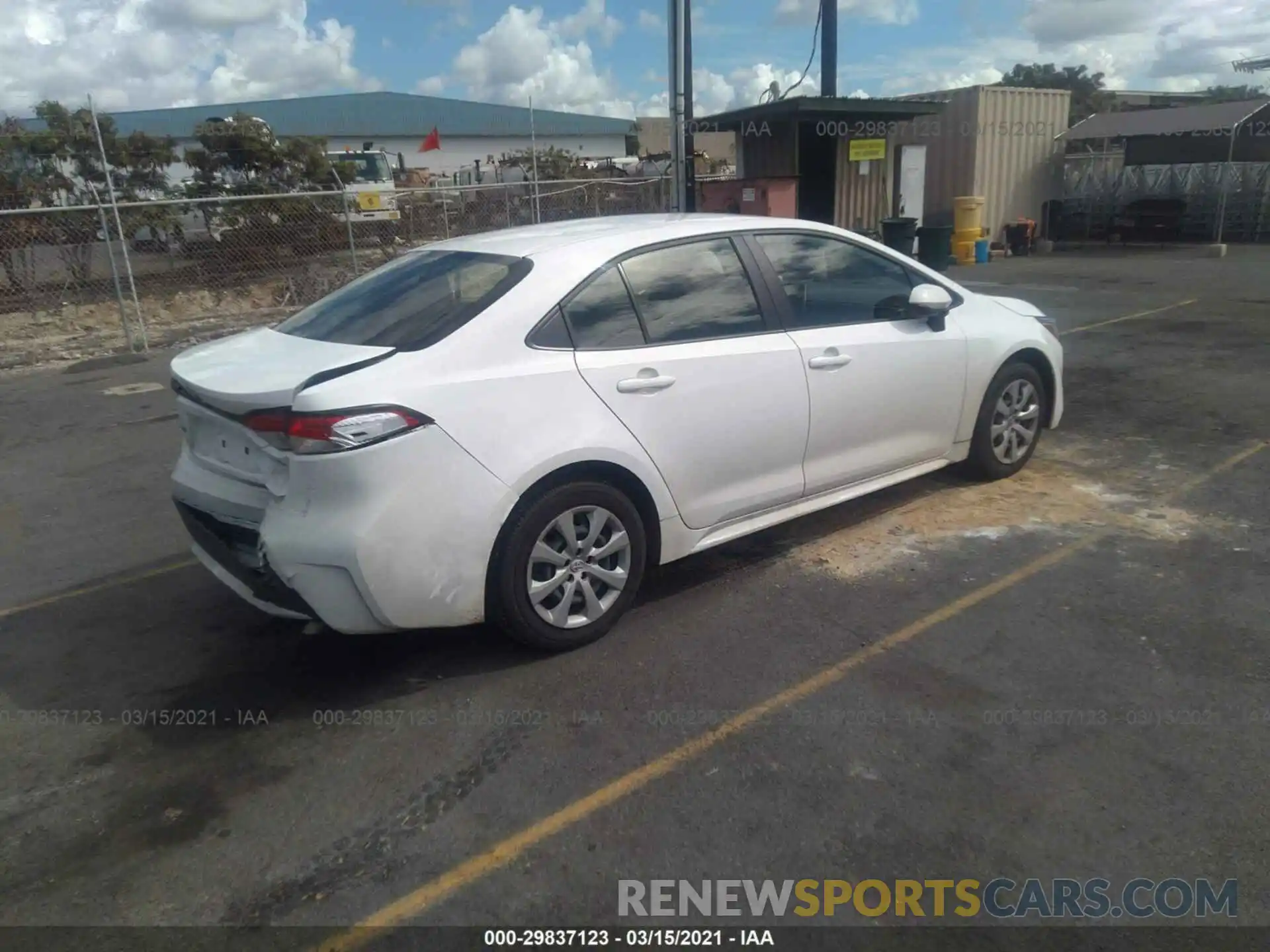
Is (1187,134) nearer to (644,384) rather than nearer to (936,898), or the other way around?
(644,384)

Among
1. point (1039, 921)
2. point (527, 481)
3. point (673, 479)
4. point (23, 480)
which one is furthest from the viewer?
point (23, 480)

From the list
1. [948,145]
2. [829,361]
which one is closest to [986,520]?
→ [829,361]

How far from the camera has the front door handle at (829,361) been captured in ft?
14.1

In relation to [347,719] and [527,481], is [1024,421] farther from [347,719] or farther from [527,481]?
[347,719]

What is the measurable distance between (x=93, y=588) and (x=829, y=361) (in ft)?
12.2

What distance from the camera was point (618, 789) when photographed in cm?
296

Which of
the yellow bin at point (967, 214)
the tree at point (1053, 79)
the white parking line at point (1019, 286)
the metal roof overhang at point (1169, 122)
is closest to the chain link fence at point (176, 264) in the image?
the white parking line at point (1019, 286)

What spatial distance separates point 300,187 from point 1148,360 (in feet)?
56.4

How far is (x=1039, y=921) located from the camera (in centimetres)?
243

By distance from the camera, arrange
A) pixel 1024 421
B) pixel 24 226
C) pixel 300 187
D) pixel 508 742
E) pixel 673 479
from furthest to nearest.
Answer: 1. pixel 300 187
2. pixel 24 226
3. pixel 1024 421
4. pixel 673 479
5. pixel 508 742

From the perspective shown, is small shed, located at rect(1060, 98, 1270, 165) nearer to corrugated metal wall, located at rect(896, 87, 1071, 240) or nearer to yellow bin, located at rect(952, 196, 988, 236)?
corrugated metal wall, located at rect(896, 87, 1071, 240)

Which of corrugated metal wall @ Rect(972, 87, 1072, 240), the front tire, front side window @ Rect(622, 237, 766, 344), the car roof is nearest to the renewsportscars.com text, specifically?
the front tire

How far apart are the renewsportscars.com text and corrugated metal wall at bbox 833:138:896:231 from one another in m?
16.5

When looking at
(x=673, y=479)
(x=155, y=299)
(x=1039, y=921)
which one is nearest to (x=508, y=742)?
(x=673, y=479)
